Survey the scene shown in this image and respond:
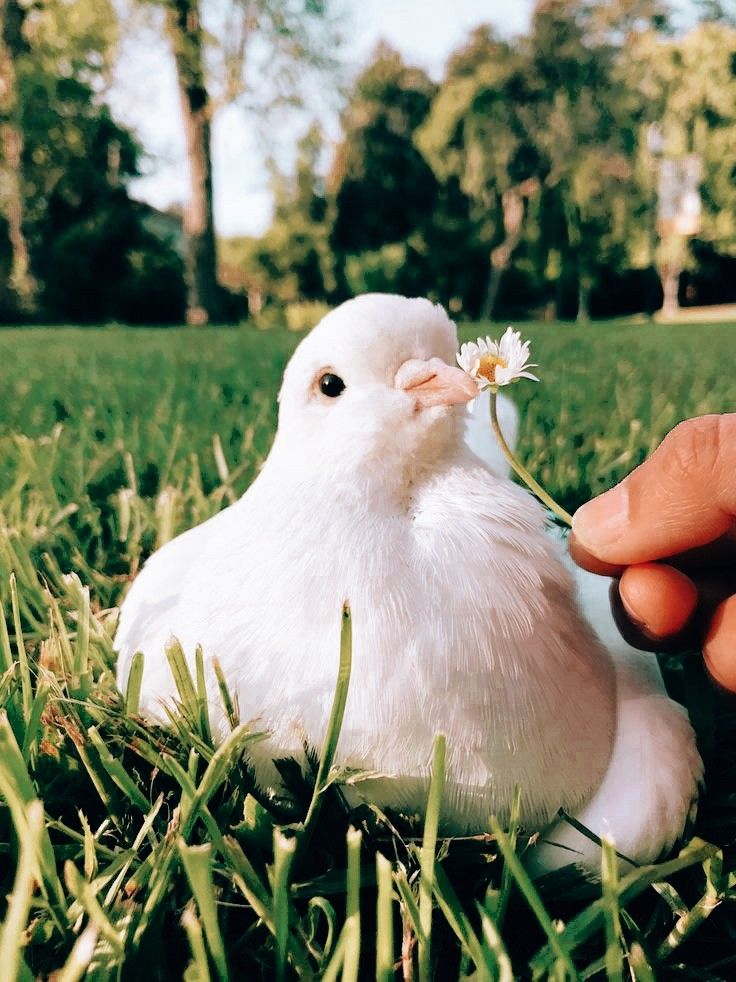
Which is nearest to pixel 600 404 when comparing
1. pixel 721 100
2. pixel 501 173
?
pixel 501 173

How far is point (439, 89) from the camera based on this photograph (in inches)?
1188

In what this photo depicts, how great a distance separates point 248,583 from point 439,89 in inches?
1314

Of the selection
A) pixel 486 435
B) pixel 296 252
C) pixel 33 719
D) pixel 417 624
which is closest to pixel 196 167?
pixel 296 252

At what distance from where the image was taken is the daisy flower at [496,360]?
36.8 inches

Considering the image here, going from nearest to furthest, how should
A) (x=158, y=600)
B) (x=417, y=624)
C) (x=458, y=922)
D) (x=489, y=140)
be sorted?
(x=458, y=922) → (x=417, y=624) → (x=158, y=600) → (x=489, y=140)

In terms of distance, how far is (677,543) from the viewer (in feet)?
3.13

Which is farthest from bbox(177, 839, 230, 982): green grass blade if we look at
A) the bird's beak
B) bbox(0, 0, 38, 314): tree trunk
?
bbox(0, 0, 38, 314): tree trunk

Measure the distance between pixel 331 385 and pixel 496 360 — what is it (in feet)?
0.93

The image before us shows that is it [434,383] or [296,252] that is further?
[296,252]

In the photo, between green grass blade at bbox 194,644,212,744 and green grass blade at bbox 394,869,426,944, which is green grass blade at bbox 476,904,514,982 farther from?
green grass blade at bbox 194,644,212,744

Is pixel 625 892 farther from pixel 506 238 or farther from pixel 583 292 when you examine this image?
pixel 583 292

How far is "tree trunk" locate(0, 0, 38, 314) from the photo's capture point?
18922mm

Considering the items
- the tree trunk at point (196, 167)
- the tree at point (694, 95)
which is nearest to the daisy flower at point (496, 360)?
the tree trunk at point (196, 167)

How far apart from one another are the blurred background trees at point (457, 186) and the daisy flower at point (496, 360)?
20155mm
